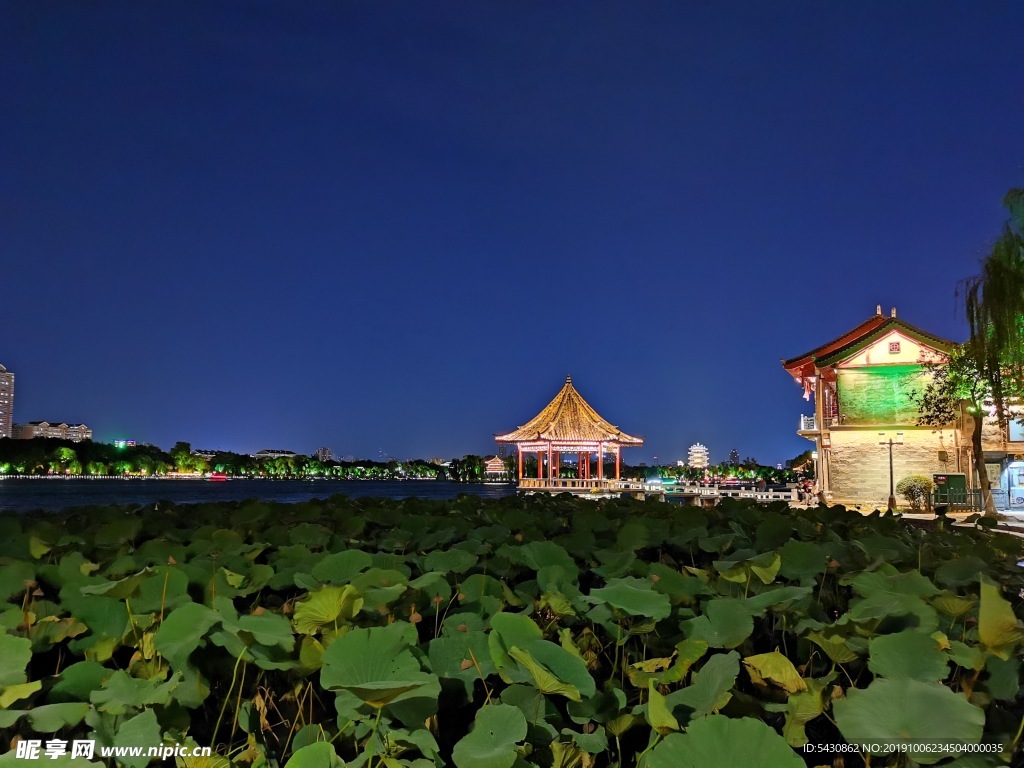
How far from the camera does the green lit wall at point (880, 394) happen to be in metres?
25.5

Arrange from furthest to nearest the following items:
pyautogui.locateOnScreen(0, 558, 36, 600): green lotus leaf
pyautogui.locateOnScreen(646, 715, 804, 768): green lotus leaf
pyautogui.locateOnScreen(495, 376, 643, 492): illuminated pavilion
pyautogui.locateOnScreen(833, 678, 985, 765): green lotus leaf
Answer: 1. pyautogui.locateOnScreen(495, 376, 643, 492): illuminated pavilion
2. pyautogui.locateOnScreen(0, 558, 36, 600): green lotus leaf
3. pyautogui.locateOnScreen(833, 678, 985, 765): green lotus leaf
4. pyautogui.locateOnScreen(646, 715, 804, 768): green lotus leaf

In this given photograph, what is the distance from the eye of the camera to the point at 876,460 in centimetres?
2578

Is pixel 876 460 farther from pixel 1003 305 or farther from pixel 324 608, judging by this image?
pixel 324 608

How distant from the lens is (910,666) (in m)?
1.59

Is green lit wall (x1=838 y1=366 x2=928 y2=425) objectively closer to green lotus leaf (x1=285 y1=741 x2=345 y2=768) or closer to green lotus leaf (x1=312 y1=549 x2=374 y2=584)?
green lotus leaf (x1=312 y1=549 x2=374 y2=584)

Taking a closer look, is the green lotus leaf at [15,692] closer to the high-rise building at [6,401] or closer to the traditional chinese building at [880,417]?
the traditional chinese building at [880,417]

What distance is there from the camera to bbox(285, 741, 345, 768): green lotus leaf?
1.43 metres

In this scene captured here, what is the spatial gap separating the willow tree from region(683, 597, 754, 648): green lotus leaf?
1896cm

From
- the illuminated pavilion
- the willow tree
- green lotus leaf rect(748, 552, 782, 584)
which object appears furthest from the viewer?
the illuminated pavilion

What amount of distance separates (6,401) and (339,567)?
21427cm

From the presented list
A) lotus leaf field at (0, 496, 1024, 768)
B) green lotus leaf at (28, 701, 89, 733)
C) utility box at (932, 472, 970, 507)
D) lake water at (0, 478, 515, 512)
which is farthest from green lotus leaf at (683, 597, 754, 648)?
utility box at (932, 472, 970, 507)

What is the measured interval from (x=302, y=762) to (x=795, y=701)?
1.08 metres

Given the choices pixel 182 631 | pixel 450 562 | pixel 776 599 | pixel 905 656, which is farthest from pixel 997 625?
pixel 182 631

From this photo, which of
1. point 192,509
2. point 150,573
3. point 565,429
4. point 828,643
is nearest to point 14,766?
point 150,573
